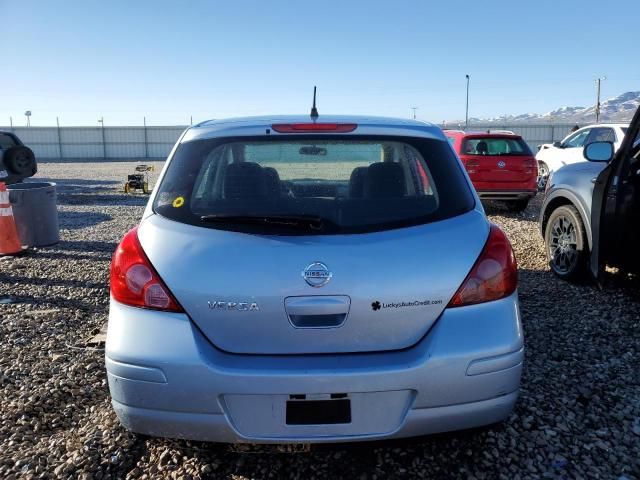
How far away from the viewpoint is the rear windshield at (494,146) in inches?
431

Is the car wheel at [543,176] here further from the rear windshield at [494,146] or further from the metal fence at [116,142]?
the metal fence at [116,142]

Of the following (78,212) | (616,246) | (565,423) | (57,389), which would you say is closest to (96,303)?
(57,389)

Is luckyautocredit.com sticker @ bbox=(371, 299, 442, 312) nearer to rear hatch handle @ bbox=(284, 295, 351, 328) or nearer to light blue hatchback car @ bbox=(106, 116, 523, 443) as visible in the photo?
light blue hatchback car @ bbox=(106, 116, 523, 443)

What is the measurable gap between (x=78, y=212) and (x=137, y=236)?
35.3 feet

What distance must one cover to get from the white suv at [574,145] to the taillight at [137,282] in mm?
11895

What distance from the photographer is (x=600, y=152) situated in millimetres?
4699

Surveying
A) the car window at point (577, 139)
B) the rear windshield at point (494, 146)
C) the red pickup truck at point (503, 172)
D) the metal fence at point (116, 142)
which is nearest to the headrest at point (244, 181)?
the red pickup truck at point (503, 172)

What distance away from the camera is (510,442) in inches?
109

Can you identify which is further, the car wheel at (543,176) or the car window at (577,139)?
the car wheel at (543,176)

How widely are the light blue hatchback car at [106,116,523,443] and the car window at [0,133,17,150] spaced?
12755 mm

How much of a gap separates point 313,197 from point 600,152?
328cm

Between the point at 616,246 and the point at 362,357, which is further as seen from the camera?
the point at 616,246

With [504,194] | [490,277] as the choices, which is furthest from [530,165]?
[490,277]

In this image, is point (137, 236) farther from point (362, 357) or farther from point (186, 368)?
point (362, 357)
